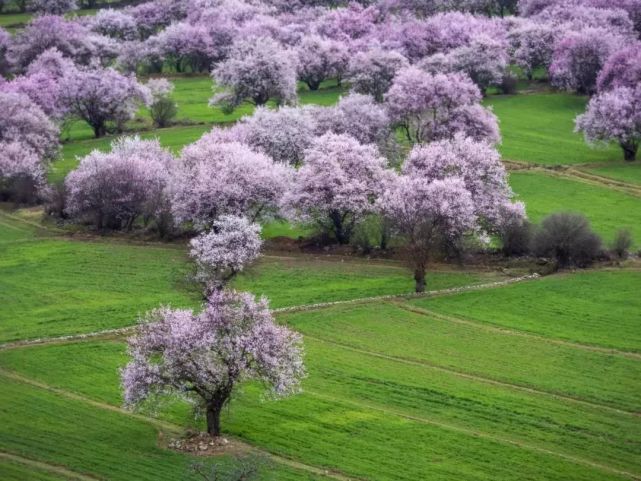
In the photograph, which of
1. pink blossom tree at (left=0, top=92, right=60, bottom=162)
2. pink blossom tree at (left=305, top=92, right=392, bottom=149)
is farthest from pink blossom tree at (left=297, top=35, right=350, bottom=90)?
pink blossom tree at (left=0, top=92, right=60, bottom=162)

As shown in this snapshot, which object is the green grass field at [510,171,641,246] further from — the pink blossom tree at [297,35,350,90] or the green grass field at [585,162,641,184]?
the pink blossom tree at [297,35,350,90]

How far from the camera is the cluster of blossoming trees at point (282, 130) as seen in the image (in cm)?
5888

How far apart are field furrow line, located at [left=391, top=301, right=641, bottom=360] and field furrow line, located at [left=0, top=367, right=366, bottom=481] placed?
2111 cm

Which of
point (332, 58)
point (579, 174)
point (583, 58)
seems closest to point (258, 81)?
point (332, 58)

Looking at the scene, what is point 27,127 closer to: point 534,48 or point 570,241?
point 570,241

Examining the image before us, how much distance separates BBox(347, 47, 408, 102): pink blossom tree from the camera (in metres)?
132

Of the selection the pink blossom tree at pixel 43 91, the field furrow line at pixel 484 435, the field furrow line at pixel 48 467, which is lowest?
the field furrow line at pixel 48 467

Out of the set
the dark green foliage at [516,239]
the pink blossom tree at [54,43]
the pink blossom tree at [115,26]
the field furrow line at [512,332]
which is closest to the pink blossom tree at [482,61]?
the pink blossom tree at [54,43]

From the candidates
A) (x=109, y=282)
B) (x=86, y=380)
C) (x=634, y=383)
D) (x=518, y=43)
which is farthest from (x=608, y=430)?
(x=518, y=43)

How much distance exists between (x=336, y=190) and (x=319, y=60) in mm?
60622

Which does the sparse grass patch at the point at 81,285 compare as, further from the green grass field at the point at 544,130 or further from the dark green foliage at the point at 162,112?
the green grass field at the point at 544,130

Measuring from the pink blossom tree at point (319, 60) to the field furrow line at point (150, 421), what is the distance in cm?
8855

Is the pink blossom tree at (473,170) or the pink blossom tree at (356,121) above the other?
the pink blossom tree at (356,121)

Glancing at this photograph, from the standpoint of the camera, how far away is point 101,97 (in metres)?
127
